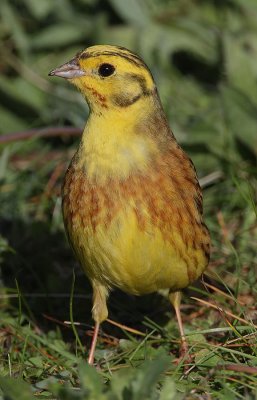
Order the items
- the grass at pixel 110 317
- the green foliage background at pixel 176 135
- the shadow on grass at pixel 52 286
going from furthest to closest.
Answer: the shadow on grass at pixel 52 286
the green foliage background at pixel 176 135
the grass at pixel 110 317

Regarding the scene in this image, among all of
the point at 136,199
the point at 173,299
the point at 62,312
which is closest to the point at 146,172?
the point at 136,199

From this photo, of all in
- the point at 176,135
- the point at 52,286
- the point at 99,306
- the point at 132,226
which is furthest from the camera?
the point at 176,135

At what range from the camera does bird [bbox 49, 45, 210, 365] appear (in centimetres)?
361

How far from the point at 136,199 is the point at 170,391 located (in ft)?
2.92

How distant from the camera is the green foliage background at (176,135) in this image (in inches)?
158

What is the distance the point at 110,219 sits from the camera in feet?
11.8

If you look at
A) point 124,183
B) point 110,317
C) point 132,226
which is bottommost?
point 110,317

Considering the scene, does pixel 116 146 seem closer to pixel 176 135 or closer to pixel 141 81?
pixel 141 81

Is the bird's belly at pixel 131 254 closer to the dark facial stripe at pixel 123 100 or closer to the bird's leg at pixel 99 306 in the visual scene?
the bird's leg at pixel 99 306

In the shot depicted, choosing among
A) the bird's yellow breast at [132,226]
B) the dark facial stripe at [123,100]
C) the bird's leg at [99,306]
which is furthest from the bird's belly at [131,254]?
the dark facial stripe at [123,100]

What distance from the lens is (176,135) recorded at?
217 inches

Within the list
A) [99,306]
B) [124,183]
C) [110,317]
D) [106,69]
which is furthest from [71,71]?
[110,317]

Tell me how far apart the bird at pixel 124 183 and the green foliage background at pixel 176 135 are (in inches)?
16.3

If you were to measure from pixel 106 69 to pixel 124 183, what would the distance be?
46 cm
